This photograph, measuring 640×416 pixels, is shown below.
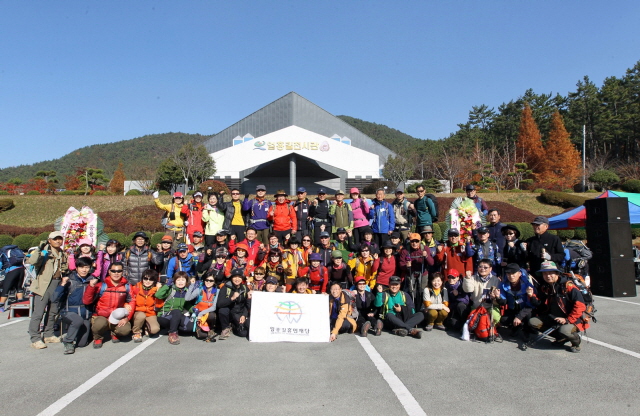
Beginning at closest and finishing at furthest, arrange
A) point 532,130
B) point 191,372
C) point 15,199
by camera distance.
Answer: point 191,372 < point 15,199 < point 532,130

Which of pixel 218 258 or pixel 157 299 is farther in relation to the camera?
pixel 218 258

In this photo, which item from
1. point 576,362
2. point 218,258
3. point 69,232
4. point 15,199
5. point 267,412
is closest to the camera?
Answer: point 267,412

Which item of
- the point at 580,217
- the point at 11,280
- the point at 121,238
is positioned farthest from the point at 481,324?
the point at 121,238

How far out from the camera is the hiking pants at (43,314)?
237 inches

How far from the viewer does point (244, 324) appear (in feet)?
21.1

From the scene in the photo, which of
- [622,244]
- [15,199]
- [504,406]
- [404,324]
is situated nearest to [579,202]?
[622,244]

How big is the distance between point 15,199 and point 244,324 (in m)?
25.5

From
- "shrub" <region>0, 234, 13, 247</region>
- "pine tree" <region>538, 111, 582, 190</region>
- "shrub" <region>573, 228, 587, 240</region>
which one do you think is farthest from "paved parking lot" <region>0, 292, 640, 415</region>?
"pine tree" <region>538, 111, 582, 190</region>

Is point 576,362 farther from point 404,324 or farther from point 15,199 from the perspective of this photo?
point 15,199

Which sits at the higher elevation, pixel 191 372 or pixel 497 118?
pixel 497 118

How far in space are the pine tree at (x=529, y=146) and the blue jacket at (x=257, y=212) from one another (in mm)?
42109

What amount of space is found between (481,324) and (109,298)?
5463 millimetres

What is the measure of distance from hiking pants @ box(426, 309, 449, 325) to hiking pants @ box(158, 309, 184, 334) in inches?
151

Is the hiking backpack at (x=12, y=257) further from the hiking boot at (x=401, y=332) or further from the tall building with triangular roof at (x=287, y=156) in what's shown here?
the tall building with triangular roof at (x=287, y=156)
